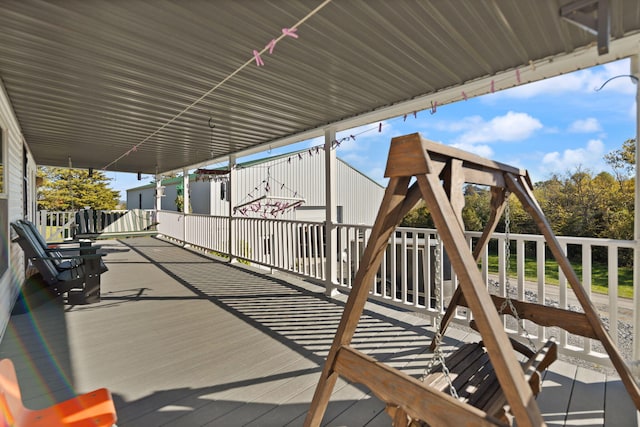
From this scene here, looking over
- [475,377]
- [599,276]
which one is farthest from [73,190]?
[599,276]

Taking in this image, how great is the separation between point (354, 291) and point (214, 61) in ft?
7.23

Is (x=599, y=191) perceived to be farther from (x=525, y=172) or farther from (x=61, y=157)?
(x=61, y=157)

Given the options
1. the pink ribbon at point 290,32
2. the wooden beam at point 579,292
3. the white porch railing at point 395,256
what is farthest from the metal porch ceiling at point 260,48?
the white porch railing at point 395,256

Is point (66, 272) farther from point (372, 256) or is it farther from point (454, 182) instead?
point (454, 182)

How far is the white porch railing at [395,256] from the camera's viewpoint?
230 centimetres

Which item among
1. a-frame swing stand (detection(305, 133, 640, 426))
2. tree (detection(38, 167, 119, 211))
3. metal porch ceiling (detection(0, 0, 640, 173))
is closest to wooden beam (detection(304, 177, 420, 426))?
a-frame swing stand (detection(305, 133, 640, 426))

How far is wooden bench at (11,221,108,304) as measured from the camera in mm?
3584

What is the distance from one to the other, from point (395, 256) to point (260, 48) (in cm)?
246

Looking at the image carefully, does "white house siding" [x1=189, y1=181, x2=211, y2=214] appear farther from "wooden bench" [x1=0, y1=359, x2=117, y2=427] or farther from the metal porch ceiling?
"wooden bench" [x1=0, y1=359, x2=117, y2=427]

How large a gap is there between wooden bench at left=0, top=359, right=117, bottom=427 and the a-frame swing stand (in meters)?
0.86

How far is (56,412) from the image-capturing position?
51.7 inches

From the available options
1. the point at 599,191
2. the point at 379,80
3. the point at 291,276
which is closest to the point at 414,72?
the point at 379,80

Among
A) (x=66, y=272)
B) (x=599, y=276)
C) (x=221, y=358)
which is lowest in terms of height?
(x=599, y=276)

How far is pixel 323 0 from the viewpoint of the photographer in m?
1.77
